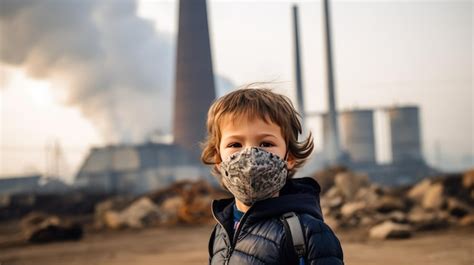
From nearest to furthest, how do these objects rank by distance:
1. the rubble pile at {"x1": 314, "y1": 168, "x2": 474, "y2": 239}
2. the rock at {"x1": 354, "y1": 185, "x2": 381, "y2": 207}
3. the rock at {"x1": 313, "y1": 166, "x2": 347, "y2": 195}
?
the rubble pile at {"x1": 314, "y1": 168, "x2": 474, "y2": 239} < the rock at {"x1": 354, "y1": 185, "x2": 381, "y2": 207} < the rock at {"x1": 313, "y1": 166, "x2": 347, "y2": 195}


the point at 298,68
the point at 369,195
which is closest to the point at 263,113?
the point at 369,195

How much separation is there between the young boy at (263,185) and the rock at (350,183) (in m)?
9.33

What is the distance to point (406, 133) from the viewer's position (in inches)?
1103

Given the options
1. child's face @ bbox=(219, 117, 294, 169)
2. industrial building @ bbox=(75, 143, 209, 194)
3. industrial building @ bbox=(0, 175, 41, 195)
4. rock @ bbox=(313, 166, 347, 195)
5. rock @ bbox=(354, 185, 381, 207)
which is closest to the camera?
child's face @ bbox=(219, 117, 294, 169)

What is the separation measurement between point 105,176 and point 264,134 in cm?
2538

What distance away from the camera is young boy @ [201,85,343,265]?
1367 millimetres

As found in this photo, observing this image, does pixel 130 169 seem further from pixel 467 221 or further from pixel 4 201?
pixel 467 221

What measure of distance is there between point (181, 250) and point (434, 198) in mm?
5115

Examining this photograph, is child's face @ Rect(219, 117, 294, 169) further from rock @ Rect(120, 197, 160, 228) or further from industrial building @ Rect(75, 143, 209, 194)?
industrial building @ Rect(75, 143, 209, 194)

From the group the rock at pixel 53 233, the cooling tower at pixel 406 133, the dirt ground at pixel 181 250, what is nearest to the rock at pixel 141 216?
the dirt ground at pixel 181 250

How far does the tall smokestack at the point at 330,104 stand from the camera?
26.1 meters

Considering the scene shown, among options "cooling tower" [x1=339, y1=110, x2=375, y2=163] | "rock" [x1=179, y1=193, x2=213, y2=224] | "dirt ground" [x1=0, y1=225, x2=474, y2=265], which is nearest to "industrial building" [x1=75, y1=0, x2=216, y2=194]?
"cooling tower" [x1=339, y1=110, x2=375, y2=163]

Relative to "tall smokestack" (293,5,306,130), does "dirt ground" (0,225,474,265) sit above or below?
below

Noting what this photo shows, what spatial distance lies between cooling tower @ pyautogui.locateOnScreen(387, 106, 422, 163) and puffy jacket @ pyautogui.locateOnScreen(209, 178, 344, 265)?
2758cm
